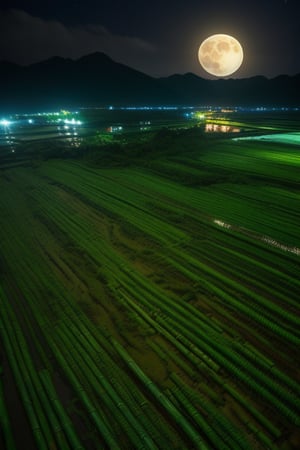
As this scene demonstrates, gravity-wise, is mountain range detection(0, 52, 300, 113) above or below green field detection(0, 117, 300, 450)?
above

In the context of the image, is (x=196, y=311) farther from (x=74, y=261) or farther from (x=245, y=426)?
(x=74, y=261)

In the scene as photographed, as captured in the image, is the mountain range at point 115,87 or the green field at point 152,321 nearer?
the green field at point 152,321

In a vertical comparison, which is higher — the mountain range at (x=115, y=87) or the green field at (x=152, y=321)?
the mountain range at (x=115, y=87)

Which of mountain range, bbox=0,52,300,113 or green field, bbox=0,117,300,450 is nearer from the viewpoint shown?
green field, bbox=0,117,300,450

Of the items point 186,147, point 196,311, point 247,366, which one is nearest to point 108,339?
point 196,311
